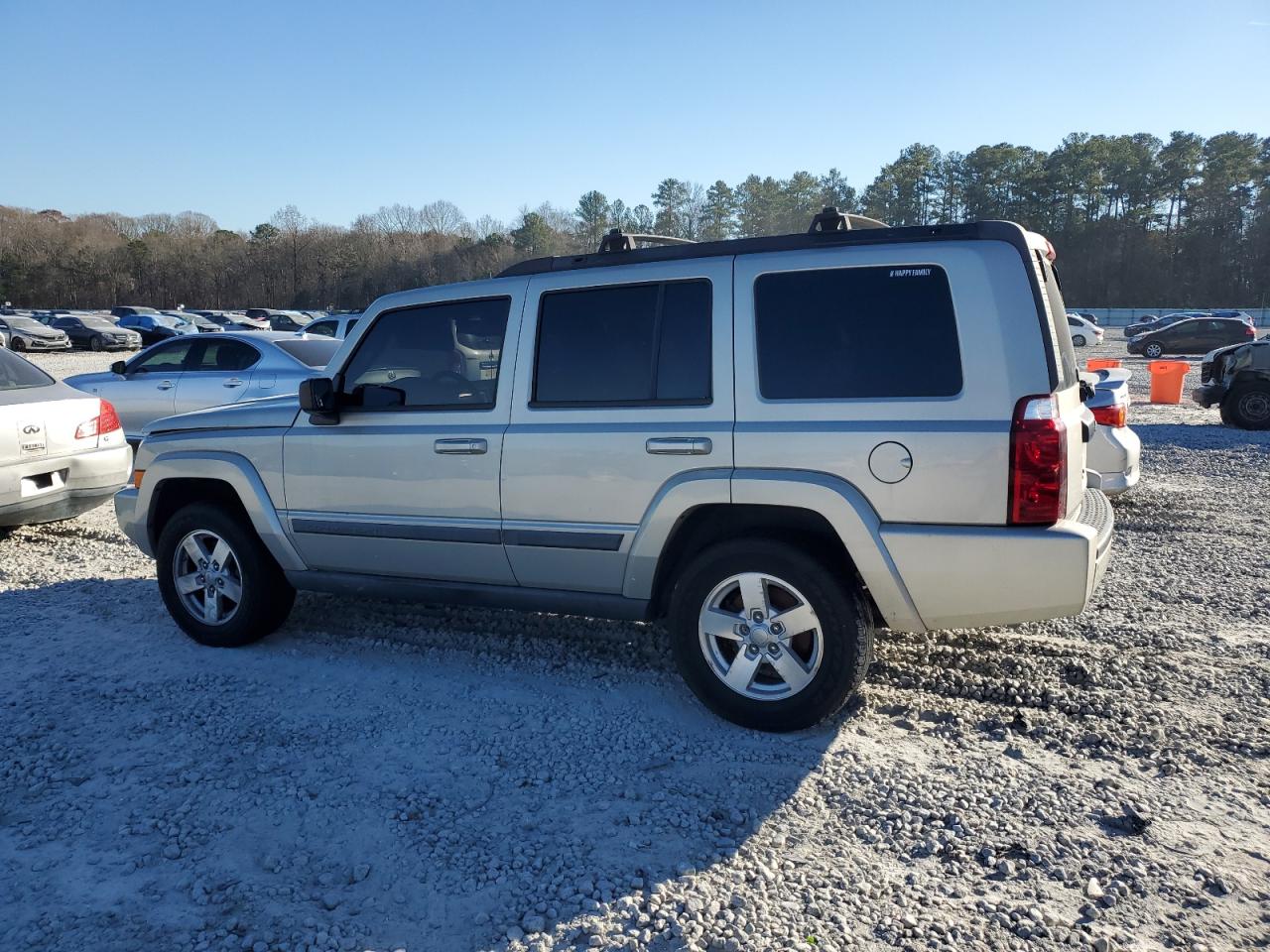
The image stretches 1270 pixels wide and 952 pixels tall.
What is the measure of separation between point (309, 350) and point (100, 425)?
346cm

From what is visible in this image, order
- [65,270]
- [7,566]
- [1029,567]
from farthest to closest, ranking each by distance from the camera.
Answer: [65,270] → [7,566] → [1029,567]

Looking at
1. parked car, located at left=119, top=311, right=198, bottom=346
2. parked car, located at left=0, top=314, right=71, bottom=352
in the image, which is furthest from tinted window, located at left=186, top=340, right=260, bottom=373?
parked car, located at left=119, top=311, right=198, bottom=346

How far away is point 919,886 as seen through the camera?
290cm

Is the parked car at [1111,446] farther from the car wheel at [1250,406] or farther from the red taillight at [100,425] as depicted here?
the red taillight at [100,425]

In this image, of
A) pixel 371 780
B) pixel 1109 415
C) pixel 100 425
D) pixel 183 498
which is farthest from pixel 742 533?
pixel 100 425

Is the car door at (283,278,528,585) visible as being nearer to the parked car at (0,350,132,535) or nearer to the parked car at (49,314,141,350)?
the parked car at (0,350,132,535)

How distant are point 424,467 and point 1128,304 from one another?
9822cm

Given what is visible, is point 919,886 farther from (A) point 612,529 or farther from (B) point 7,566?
(B) point 7,566

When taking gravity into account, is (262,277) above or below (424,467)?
above

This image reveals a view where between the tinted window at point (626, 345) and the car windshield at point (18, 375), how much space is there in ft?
17.9

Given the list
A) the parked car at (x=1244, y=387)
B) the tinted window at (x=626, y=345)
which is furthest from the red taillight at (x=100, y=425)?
the parked car at (x=1244, y=387)

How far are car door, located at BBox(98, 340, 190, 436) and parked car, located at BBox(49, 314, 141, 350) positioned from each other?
3462 centimetres

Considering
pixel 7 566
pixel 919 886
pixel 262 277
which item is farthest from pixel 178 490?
pixel 262 277

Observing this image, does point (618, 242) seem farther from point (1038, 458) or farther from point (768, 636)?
point (1038, 458)
